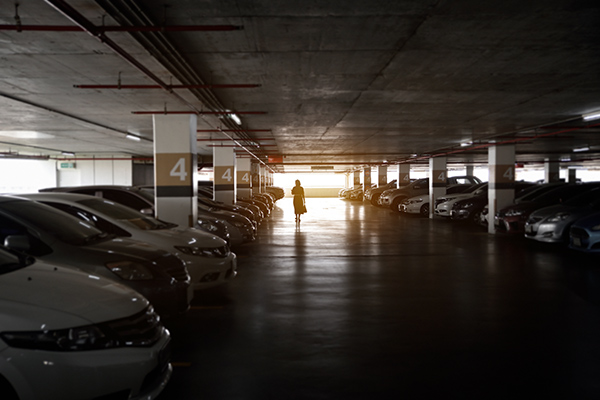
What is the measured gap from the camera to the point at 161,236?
231 inches

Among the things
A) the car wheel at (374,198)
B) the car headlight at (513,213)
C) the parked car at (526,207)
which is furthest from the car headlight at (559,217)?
the car wheel at (374,198)

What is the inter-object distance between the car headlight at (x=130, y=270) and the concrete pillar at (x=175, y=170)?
640 centimetres

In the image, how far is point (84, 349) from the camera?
246 centimetres

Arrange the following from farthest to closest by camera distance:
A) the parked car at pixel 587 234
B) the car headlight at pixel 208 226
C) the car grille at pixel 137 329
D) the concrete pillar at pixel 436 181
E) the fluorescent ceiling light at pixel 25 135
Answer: the concrete pillar at pixel 436 181
the fluorescent ceiling light at pixel 25 135
the car headlight at pixel 208 226
the parked car at pixel 587 234
the car grille at pixel 137 329

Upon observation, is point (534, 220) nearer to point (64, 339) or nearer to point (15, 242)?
point (15, 242)

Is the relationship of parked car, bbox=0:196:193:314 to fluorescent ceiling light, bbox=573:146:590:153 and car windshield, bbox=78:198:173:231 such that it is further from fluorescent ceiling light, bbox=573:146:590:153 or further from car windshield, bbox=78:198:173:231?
fluorescent ceiling light, bbox=573:146:590:153

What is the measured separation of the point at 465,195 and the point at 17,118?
1565cm

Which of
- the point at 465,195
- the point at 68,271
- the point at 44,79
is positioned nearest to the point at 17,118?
the point at 44,79

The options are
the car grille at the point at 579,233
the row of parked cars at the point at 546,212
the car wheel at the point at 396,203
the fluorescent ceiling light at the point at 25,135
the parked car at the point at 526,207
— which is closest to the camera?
the car grille at the point at 579,233

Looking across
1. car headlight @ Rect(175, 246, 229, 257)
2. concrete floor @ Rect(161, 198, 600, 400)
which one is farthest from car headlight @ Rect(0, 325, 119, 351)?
car headlight @ Rect(175, 246, 229, 257)

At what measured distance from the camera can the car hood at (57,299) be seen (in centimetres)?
239

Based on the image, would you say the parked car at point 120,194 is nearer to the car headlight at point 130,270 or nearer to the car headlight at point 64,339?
the car headlight at point 130,270

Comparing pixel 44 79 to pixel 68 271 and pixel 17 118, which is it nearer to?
pixel 17 118

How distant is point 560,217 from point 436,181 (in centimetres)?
1201
